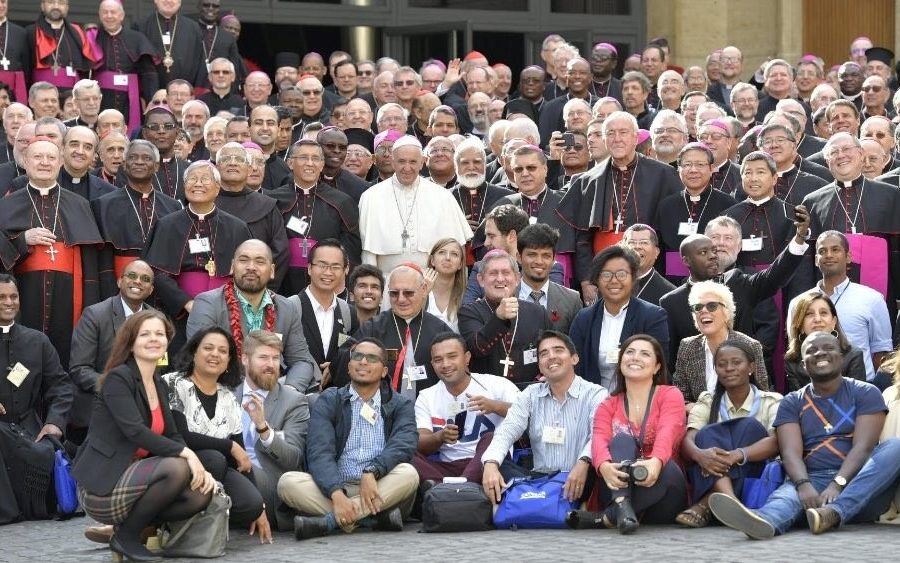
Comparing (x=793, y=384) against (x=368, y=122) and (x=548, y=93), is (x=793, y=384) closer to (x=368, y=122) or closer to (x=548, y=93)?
(x=368, y=122)

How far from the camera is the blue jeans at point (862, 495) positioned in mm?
8859

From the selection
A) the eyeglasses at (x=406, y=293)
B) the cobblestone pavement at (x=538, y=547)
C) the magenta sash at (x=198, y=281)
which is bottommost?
the cobblestone pavement at (x=538, y=547)

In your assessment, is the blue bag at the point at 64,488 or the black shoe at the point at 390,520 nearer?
the black shoe at the point at 390,520

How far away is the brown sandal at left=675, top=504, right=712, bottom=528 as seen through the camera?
30.0 feet

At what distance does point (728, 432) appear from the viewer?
9500mm

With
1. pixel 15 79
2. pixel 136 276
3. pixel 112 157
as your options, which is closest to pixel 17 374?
pixel 136 276

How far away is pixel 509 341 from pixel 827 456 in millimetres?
2024

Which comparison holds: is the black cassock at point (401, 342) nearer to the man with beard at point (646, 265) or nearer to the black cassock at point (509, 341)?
the black cassock at point (509, 341)

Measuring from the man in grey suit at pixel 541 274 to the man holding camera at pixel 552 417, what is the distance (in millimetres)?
935

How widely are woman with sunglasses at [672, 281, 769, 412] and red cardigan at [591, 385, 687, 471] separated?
44 cm

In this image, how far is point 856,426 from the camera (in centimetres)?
924

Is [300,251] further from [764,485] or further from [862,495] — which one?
[862,495]

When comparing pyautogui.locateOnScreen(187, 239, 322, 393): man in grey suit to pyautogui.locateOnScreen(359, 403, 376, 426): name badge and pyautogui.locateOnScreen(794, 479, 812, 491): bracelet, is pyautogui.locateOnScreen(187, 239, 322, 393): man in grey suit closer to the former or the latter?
pyautogui.locateOnScreen(359, 403, 376, 426): name badge

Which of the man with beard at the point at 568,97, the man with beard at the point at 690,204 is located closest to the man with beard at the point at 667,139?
the man with beard at the point at 690,204
